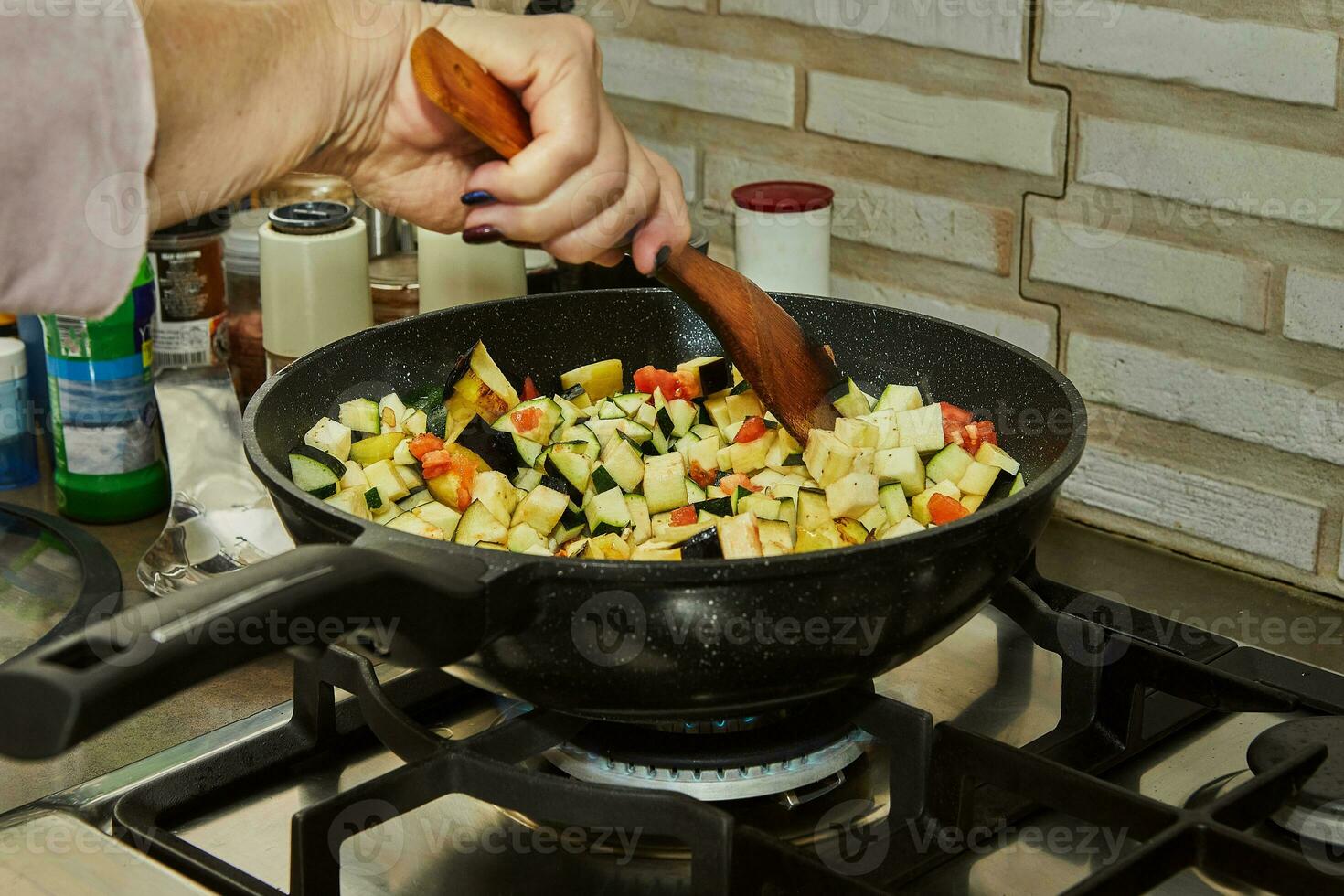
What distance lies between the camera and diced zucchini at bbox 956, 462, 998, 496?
1005mm

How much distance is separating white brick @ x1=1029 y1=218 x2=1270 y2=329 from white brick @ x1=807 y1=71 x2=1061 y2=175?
0.07m

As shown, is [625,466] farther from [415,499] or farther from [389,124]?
[389,124]

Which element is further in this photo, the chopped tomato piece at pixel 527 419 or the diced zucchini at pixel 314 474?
the chopped tomato piece at pixel 527 419

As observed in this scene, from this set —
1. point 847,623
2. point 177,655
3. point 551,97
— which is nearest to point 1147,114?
point 551,97

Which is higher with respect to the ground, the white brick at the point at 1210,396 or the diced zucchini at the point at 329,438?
the diced zucchini at the point at 329,438

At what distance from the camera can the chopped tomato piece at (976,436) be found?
3.52ft

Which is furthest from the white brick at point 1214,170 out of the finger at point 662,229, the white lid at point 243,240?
the white lid at point 243,240

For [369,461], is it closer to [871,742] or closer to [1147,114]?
[871,742]

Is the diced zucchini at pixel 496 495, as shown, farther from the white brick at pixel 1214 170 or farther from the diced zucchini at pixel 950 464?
the white brick at pixel 1214 170

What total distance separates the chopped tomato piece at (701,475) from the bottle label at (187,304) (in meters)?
0.63

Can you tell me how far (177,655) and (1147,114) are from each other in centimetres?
106

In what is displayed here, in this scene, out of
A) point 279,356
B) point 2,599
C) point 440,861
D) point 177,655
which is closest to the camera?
point 177,655

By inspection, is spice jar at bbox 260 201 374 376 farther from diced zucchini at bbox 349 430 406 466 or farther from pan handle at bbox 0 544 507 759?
pan handle at bbox 0 544 507 759

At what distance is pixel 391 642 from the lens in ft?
2.22
